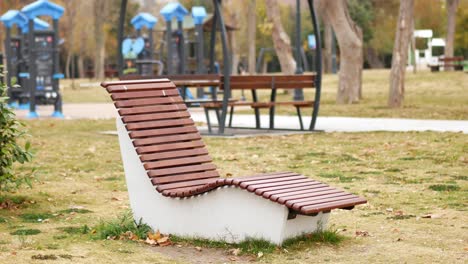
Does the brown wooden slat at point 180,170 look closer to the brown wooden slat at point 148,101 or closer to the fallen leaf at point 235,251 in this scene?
the brown wooden slat at point 148,101

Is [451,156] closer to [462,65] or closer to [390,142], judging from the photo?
[390,142]

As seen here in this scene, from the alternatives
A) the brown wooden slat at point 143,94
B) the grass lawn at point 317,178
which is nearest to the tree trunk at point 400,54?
the grass lawn at point 317,178

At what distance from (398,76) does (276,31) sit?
942 centimetres

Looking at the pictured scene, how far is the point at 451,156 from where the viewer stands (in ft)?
44.2

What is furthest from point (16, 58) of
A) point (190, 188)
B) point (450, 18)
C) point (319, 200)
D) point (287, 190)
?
point (319, 200)

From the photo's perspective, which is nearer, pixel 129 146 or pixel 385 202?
pixel 129 146

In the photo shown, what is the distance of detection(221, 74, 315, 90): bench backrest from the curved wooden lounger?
871cm

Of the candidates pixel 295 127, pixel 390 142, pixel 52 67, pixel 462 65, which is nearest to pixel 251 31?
pixel 462 65

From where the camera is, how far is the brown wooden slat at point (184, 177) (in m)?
8.06

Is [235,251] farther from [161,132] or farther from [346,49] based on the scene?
[346,49]

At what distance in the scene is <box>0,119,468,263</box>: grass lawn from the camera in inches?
290

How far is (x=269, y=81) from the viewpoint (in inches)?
707

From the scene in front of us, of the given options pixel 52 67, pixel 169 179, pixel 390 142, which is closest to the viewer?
pixel 169 179

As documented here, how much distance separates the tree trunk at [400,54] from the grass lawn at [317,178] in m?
7.69
